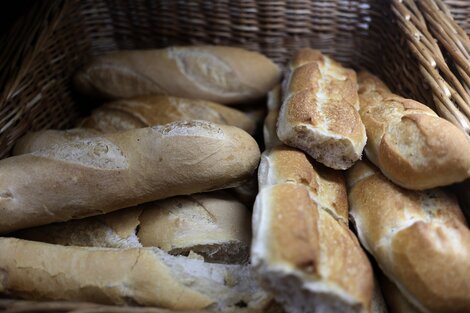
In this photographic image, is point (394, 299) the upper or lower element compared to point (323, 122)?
lower

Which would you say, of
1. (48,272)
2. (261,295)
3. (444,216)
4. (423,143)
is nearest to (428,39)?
(423,143)

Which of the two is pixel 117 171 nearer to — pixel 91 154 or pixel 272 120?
pixel 91 154

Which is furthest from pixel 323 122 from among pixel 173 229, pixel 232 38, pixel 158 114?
pixel 232 38

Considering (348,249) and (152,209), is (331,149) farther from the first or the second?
(152,209)

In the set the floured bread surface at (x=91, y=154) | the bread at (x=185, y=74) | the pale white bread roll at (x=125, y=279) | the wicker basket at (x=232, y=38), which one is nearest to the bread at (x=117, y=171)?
the floured bread surface at (x=91, y=154)

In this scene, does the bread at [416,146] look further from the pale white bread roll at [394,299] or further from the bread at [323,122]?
the pale white bread roll at [394,299]

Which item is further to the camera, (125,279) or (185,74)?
(185,74)

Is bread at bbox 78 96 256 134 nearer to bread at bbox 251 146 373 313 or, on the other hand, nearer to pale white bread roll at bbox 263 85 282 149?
pale white bread roll at bbox 263 85 282 149
